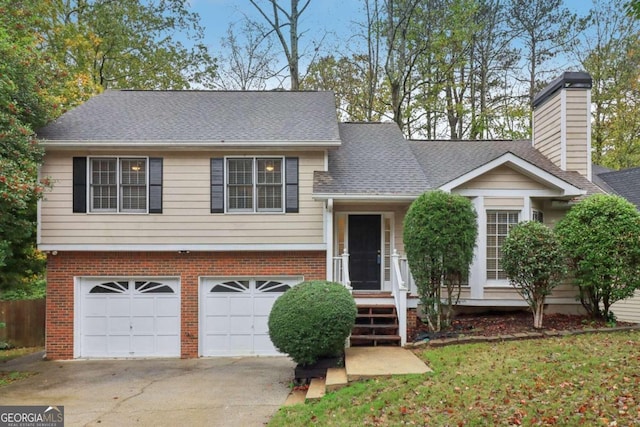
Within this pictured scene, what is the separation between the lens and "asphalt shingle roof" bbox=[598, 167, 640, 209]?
1361cm

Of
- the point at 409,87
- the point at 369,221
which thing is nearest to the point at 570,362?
the point at 369,221

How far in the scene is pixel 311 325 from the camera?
288 inches

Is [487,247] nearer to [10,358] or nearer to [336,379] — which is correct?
[336,379]

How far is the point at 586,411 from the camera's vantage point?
4832mm

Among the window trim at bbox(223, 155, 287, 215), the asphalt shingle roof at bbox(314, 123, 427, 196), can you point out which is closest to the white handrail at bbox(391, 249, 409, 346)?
the asphalt shingle roof at bbox(314, 123, 427, 196)

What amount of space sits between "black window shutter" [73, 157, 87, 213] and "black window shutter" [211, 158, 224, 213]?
9.80ft

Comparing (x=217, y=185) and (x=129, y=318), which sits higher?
(x=217, y=185)

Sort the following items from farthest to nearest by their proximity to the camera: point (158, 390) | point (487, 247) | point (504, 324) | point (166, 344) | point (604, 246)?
point (166, 344) < point (487, 247) < point (504, 324) < point (604, 246) < point (158, 390)

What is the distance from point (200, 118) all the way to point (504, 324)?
29.1 ft

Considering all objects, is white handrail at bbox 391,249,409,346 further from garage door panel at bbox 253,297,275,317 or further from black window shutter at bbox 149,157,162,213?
black window shutter at bbox 149,157,162,213

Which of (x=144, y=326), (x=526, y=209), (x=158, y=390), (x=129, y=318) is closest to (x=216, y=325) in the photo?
(x=144, y=326)

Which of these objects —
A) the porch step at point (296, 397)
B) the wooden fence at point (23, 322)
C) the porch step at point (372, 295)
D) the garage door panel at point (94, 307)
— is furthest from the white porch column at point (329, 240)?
the wooden fence at point (23, 322)

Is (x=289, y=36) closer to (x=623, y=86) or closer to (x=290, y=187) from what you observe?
(x=290, y=187)

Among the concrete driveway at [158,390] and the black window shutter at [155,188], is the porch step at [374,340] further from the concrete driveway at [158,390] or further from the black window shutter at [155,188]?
the black window shutter at [155,188]
